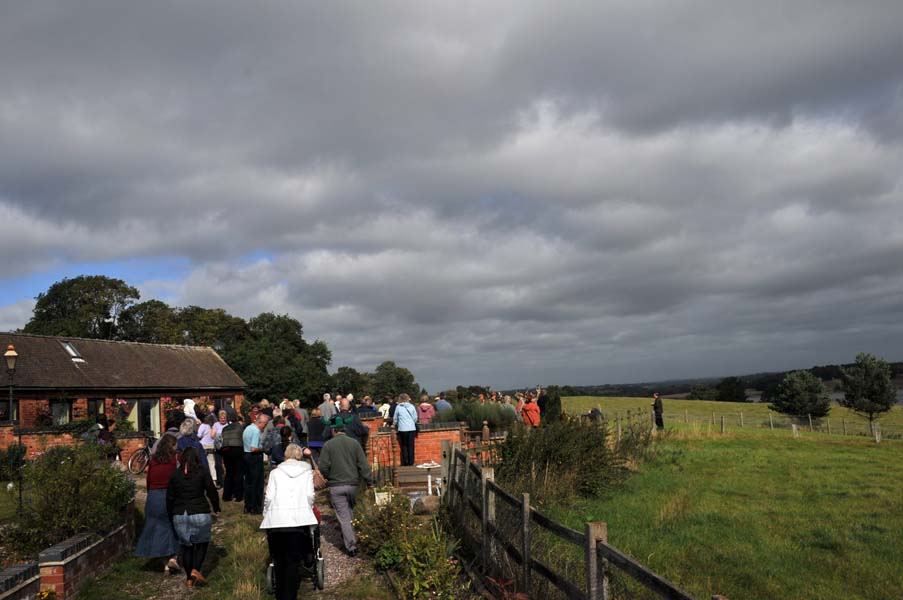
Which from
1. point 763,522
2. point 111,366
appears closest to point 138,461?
point 763,522

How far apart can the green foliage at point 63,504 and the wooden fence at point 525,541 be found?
16.1ft

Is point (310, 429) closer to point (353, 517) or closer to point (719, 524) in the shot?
point (353, 517)

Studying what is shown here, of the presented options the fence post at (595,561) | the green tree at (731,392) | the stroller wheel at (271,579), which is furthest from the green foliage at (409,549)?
the green tree at (731,392)

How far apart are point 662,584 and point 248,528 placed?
8.65 m

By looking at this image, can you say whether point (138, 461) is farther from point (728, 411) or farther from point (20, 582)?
point (728, 411)

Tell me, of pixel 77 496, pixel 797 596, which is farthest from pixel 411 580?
pixel 797 596

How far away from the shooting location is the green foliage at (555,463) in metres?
14.3

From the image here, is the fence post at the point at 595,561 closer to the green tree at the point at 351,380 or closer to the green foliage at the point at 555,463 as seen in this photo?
the green foliage at the point at 555,463

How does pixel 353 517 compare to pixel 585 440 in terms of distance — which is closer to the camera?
pixel 353 517

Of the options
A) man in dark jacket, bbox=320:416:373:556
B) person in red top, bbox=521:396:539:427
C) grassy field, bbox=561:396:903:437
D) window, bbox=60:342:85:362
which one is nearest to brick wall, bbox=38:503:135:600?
man in dark jacket, bbox=320:416:373:556

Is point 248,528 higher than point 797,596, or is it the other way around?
point 248,528

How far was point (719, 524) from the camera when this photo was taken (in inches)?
509

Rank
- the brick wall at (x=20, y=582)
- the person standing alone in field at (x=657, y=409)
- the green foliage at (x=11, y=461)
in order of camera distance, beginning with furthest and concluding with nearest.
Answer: the person standing alone in field at (x=657, y=409), the green foliage at (x=11, y=461), the brick wall at (x=20, y=582)

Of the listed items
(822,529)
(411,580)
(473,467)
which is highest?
(473,467)
